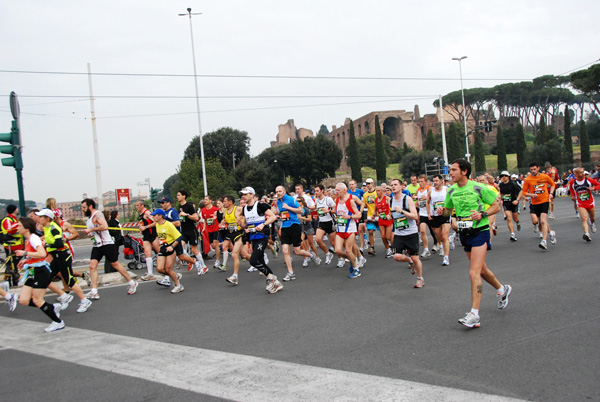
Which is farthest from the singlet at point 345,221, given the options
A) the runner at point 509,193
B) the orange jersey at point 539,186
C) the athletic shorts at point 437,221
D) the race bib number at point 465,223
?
the runner at point 509,193

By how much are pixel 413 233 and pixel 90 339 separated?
5467 mm

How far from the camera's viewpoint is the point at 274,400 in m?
3.83

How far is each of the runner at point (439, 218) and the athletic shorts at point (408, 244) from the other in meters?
2.05

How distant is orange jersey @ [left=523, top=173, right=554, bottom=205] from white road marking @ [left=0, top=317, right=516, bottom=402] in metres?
8.96

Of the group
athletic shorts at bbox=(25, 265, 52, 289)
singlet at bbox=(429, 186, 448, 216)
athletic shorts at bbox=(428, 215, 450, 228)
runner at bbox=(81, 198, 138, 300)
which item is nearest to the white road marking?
athletic shorts at bbox=(25, 265, 52, 289)

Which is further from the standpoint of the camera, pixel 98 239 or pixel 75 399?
pixel 98 239

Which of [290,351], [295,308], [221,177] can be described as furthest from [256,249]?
[221,177]

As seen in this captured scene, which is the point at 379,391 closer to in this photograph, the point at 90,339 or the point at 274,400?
the point at 274,400

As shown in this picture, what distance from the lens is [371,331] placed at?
18.3 feet

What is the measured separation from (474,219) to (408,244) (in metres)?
2.73

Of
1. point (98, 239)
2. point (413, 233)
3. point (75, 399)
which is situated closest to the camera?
point (75, 399)

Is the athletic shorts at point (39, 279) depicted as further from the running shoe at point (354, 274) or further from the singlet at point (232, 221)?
the running shoe at point (354, 274)

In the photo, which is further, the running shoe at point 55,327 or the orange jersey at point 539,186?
the orange jersey at point 539,186

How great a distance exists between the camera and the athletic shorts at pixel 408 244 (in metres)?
8.22
